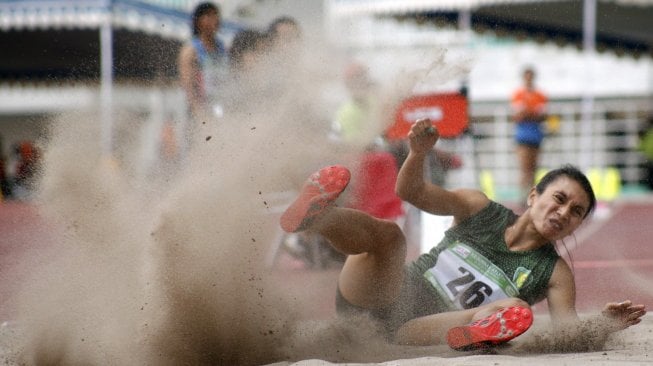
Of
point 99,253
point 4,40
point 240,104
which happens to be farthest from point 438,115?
point 4,40

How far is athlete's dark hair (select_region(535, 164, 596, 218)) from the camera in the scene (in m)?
3.34

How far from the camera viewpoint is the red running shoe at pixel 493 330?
2.99 metres

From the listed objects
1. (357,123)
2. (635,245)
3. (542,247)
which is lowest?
(635,245)

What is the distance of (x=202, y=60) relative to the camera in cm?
552

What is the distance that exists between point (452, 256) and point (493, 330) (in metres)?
0.51

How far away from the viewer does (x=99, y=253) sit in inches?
130

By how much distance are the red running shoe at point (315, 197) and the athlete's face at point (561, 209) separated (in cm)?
76

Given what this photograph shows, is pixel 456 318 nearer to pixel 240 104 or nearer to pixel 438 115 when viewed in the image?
pixel 240 104

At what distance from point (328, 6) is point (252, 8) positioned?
6.62 ft

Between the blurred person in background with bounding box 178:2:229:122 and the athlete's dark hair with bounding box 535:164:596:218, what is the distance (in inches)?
94.9

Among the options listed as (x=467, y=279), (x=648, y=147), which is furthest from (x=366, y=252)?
(x=648, y=147)

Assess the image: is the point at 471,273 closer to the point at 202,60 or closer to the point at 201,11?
the point at 202,60

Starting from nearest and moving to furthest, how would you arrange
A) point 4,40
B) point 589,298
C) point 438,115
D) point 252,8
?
point 589,298 < point 438,115 < point 252,8 < point 4,40

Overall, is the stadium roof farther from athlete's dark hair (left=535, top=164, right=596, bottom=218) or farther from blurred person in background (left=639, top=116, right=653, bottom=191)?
athlete's dark hair (left=535, top=164, right=596, bottom=218)
